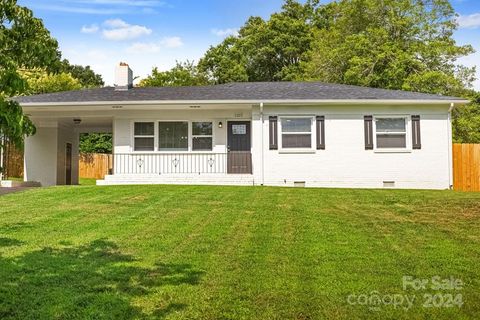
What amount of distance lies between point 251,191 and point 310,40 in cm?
2628

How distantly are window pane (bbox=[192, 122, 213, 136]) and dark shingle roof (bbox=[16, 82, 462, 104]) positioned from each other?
1096 mm

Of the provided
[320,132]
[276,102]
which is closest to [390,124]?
[320,132]

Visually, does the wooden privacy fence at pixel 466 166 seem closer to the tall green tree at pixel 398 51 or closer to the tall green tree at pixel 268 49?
the tall green tree at pixel 398 51

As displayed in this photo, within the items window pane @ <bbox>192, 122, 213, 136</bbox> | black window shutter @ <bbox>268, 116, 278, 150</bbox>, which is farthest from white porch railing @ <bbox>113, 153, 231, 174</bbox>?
black window shutter @ <bbox>268, 116, 278, 150</bbox>

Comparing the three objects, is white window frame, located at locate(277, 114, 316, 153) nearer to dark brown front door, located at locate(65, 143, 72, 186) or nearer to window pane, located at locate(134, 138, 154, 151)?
window pane, located at locate(134, 138, 154, 151)

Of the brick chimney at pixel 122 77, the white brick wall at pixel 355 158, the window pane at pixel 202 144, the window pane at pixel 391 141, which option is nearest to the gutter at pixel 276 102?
the white brick wall at pixel 355 158

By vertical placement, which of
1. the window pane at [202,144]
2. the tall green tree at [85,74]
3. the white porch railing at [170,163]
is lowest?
the white porch railing at [170,163]

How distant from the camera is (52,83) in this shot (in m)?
28.3

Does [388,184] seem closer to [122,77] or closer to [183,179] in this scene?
[183,179]

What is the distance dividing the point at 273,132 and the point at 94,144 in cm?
1985

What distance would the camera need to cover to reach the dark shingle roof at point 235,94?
15.0m

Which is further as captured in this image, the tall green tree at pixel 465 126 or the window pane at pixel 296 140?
the tall green tree at pixel 465 126

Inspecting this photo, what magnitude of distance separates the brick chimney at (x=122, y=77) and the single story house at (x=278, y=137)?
7.05 feet

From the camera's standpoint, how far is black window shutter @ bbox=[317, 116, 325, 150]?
1501 cm
